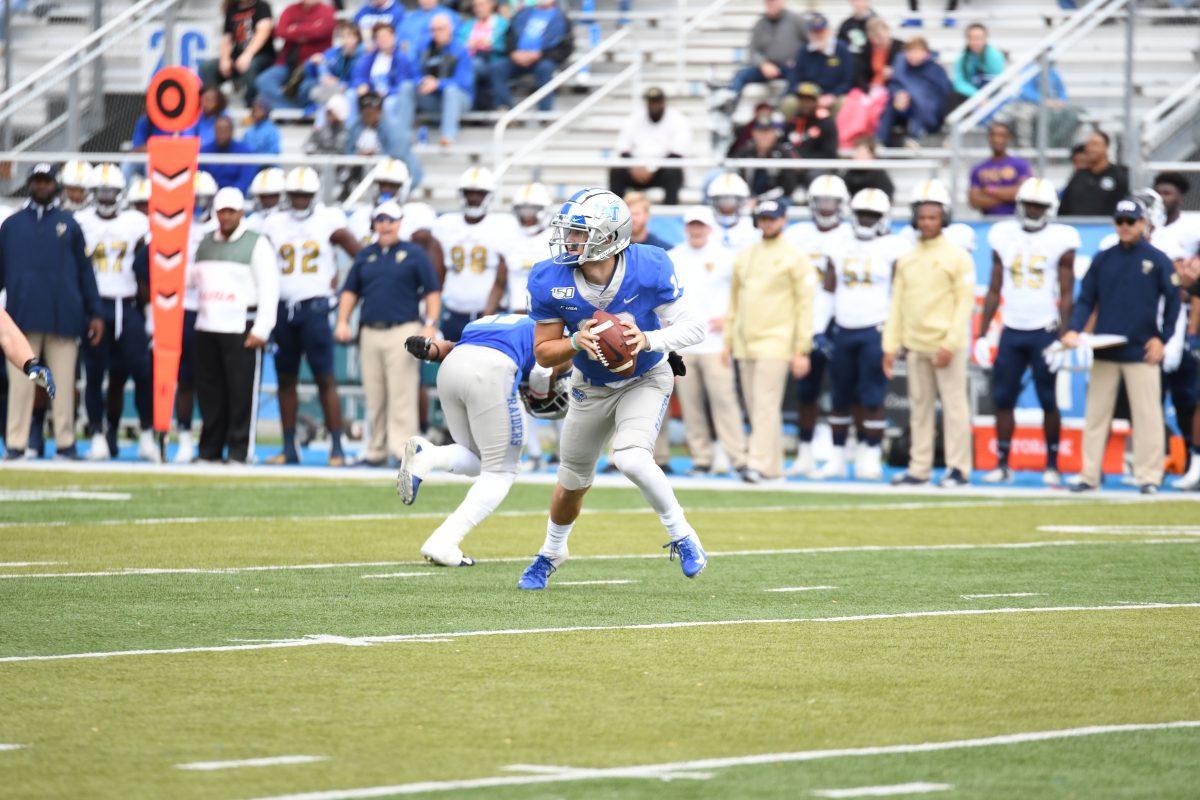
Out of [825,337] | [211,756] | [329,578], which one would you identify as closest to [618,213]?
[329,578]

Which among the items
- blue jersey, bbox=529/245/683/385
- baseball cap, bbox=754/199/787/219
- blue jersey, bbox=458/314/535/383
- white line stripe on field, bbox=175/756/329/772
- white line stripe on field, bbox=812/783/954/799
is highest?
baseball cap, bbox=754/199/787/219

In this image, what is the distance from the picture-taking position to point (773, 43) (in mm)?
20062

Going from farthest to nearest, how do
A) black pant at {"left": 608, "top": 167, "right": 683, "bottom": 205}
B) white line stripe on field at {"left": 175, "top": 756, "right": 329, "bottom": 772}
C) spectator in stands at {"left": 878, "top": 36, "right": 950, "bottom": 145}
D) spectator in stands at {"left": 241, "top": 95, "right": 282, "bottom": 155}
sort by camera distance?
spectator in stands at {"left": 241, "top": 95, "right": 282, "bottom": 155}, spectator in stands at {"left": 878, "top": 36, "right": 950, "bottom": 145}, black pant at {"left": 608, "top": 167, "right": 683, "bottom": 205}, white line stripe on field at {"left": 175, "top": 756, "right": 329, "bottom": 772}

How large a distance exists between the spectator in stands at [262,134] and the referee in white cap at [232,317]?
3617 millimetres

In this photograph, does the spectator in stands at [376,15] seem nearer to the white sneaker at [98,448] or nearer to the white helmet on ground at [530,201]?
the white helmet on ground at [530,201]

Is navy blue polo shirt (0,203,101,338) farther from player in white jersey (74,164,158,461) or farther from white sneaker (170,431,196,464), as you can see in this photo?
white sneaker (170,431,196,464)

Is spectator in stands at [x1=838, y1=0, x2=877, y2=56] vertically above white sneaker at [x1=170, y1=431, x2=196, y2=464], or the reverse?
spectator in stands at [x1=838, y1=0, x2=877, y2=56]

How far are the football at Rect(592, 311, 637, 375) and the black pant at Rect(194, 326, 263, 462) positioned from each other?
327 inches

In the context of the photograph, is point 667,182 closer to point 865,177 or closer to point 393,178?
point 865,177

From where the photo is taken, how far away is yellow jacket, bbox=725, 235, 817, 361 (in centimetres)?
1527

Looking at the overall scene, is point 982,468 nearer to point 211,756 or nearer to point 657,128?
point 657,128

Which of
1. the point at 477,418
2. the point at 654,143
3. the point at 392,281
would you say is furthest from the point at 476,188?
the point at 477,418

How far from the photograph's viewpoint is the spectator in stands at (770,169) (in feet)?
59.5

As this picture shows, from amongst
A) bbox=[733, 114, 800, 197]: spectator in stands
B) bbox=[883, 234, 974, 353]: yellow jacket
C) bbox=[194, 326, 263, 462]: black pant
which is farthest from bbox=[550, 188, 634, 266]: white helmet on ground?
bbox=[733, 114, 800, 197]: spectator in stands
